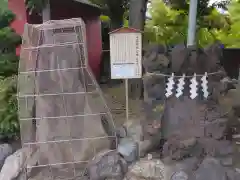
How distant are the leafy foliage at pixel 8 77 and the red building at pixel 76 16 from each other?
0.98 meters

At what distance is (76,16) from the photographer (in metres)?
8.63

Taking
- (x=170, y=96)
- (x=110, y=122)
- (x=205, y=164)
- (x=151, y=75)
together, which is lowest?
(x=205, y=164)

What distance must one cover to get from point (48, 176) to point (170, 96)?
2.06 m

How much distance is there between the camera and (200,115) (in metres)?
3.84

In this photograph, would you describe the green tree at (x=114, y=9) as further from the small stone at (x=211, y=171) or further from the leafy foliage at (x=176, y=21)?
the small stone at (x=211, y=171)

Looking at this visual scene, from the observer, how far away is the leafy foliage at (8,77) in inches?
196

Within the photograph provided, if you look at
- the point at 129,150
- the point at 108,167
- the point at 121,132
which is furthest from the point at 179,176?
the point at 121,132

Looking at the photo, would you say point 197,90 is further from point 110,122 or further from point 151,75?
point 110,122

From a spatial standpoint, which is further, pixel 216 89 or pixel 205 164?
pixel 216 89

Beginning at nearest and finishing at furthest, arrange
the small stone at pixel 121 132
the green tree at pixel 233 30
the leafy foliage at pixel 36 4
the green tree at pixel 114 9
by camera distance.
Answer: the small stone at pixel 121 132
the leafy foliage at pixel 36 4
the green tree at pixel 114 9
the green tree at pixel 233 30

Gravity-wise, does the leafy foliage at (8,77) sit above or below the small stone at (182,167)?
above

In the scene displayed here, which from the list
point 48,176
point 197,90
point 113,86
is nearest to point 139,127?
point 197,90

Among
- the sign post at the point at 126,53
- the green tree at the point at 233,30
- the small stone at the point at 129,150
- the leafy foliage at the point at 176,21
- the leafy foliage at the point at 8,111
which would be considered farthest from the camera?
the green tree at the point at 233,30

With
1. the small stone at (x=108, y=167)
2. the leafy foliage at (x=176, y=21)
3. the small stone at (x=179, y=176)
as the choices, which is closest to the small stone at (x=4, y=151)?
the small stone at (x=108, y=167)
